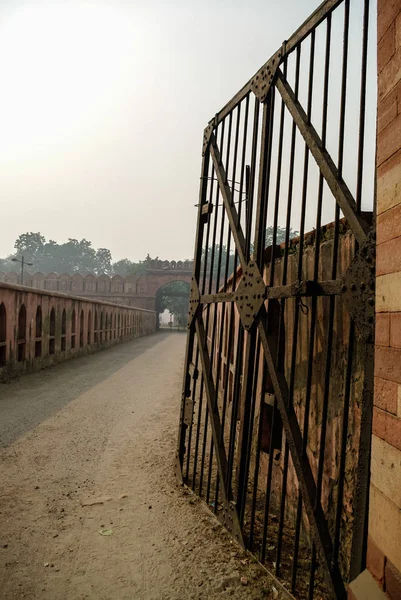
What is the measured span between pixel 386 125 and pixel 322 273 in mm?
1186

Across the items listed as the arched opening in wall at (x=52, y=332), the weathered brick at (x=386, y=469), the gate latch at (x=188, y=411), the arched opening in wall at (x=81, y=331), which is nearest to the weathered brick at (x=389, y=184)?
the weathered brick at (x=386, y=469)

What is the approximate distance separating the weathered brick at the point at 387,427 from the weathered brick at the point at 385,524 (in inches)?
8.6

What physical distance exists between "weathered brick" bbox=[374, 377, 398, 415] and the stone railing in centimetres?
920

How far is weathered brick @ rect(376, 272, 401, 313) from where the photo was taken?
4.88 feet

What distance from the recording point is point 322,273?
2.67 m

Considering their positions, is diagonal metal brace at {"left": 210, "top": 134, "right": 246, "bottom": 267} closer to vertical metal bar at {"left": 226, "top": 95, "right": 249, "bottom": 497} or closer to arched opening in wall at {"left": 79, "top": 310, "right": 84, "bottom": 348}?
vertical metal bar at {"left": 226, "top": 95, "right": 249, "bottom": 497}

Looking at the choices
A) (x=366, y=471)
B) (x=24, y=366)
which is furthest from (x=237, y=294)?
(x=24, y=366)

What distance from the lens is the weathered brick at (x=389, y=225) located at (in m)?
A: 1.52

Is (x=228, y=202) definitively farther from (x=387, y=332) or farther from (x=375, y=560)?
(x=375, y=560)

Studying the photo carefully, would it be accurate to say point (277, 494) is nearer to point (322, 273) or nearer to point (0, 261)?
point (322, 273)

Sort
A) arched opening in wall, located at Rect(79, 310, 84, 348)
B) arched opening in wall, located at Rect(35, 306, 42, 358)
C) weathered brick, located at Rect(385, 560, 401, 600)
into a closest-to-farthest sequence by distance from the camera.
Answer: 1. weathered brick, located at Rect(385, 560, 401, 600)
2. arched opening in wall, located at Rect(35, 306, 42, 358)
3. arched opening in wall, located at Rect(79, 310, 84, 348)

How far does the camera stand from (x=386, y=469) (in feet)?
5.04

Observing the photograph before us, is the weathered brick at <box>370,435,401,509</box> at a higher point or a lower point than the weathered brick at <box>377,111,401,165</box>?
lower

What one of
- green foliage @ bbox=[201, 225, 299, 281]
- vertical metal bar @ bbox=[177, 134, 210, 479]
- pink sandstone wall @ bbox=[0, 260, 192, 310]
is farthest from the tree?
vertical metal bar @ bbox=[177, 134, 210, 479]
